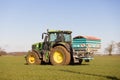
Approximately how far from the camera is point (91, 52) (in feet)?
68.3

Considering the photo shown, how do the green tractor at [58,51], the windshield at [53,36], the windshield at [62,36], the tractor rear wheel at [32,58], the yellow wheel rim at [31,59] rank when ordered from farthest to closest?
the yellow wheel rim at [31,59]
the tractor rear wheel at [32,58]
the windshield at [53,36]
the windshield at [62,36]
the green tractor at [58,51]

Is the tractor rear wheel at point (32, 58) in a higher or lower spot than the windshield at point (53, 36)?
lower

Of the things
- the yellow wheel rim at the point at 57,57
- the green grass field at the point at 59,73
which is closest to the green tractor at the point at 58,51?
the yellow wheel rim at the point at 57,57

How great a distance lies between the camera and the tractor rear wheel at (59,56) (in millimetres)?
20562

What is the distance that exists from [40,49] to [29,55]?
1133 millimetres

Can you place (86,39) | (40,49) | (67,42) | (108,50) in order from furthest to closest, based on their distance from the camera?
(108,50) < (40,49) < (67,42) < (86,39)

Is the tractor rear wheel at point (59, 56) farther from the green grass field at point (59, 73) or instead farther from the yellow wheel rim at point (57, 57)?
the green grass field at point (59, 73)

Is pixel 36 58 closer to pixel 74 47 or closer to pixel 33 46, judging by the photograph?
pixel 33 46

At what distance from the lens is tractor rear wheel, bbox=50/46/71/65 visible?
20562 millimetres

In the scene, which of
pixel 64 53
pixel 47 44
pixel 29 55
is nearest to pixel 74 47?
pixel 64 53

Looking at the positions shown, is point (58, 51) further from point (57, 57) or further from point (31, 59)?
point (31, 59)

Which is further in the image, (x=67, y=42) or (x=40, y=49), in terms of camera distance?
(x=40, y=49)

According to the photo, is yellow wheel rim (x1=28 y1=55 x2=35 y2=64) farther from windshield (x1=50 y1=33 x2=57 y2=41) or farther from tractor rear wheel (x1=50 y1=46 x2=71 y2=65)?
windshield (x1=50 y1=33 x2=57 y2=41)

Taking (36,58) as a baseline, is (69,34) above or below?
above
